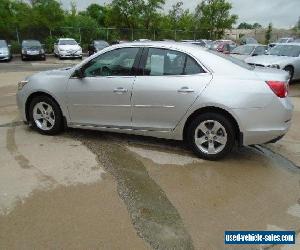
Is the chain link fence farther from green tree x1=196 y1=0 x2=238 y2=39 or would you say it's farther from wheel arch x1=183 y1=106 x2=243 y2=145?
wheel arch x1=183 y1=106 x2=243 y2=145

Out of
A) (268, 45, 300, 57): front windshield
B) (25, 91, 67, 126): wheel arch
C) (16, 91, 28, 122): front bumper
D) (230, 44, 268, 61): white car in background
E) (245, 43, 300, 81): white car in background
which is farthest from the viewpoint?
(230, 44, 268, 61): white car in background

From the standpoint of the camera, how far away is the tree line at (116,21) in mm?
33844

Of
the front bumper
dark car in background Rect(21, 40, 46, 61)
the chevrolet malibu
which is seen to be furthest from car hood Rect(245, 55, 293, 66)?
dark car in background Rect(21, 40, 46, 61)

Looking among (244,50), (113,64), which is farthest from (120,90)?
(244,50)

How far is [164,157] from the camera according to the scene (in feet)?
18.3

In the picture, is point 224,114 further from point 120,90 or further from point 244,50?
point 244,50

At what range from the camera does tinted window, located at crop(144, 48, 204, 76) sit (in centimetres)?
546

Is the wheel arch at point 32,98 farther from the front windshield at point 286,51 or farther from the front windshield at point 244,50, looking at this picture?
the front windshield at point 244,50

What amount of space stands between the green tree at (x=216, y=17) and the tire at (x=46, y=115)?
43.6 meters

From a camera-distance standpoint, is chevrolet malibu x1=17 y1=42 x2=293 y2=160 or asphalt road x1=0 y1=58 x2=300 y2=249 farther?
chevrolet malibu x1=17 y1=42 x2=293 y2=160

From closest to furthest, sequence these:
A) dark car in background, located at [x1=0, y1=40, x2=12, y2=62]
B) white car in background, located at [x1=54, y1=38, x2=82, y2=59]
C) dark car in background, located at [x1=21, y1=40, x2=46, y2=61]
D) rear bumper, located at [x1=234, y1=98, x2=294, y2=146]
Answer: rear bumper, located at [x1=234, y1=98, x2=294, y2=146]
dark car in background, located at [x1=0, y1=40, x2=12, y2=62]
dark car in background, located at [x1=21, y1=40, x2=46, y2=61]
white car in background, located at [x1=54, y1=38, x2=82, y2=59]

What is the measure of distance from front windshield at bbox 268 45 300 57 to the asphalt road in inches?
352

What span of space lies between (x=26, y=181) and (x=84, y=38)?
110 feet

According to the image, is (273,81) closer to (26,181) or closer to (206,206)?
(206,206)
